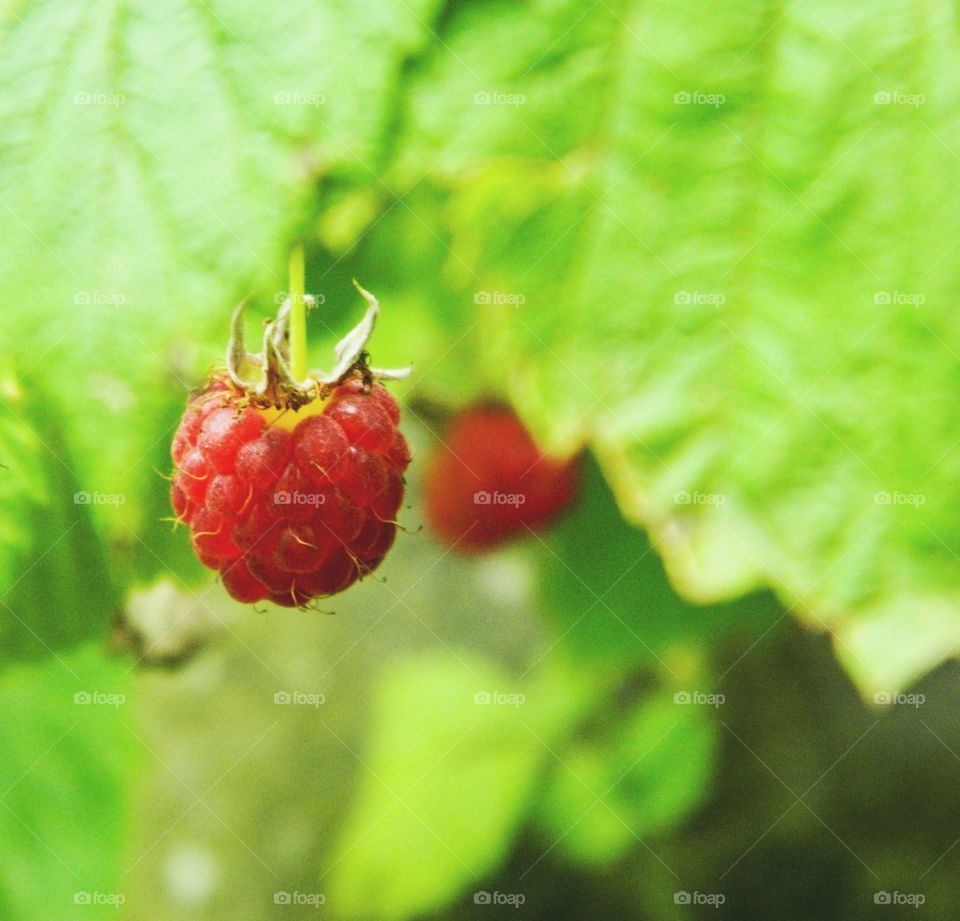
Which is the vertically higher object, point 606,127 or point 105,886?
point 606,127

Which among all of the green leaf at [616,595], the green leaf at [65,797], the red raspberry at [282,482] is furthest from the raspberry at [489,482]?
the green leaf at [65,797]

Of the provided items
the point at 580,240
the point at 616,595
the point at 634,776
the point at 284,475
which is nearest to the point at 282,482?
the point at 284,475

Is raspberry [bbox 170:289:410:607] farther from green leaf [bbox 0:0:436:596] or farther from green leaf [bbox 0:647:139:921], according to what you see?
green leaf [bbox 0:647:139:921]

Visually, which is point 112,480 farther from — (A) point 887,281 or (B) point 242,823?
(B) point 242,823

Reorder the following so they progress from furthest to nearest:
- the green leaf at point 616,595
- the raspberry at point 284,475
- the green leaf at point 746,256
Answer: the green leaf at point 616,595 < the raspberry at point 284,475 < the green leaf at point 746,256

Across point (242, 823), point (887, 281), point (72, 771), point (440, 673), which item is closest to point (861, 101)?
point (887, 281)

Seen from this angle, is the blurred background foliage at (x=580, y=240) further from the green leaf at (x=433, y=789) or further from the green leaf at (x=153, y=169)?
the green leaf at (x=433, y=789)

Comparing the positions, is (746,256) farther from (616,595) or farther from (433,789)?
(433,789)
